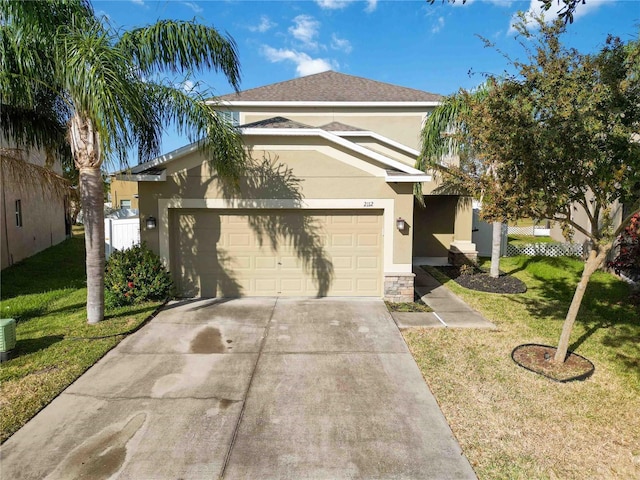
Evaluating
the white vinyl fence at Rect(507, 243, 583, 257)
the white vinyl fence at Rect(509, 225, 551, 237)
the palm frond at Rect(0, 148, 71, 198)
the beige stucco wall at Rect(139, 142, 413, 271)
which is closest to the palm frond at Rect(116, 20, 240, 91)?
the beige stucco wall at Rect(139, 142, 413, 271)

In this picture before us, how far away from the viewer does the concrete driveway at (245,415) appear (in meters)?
3.98

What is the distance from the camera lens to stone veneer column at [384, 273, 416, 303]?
385 inches

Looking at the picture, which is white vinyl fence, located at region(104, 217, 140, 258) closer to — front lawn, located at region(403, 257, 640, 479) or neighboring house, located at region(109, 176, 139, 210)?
front lawn, located at region(403, 257, 640, 479)

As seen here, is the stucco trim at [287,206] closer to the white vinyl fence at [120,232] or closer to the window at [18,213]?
the white vinyl fence at [120,232]

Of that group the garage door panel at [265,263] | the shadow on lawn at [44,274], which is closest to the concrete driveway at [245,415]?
the garage door panel at [265,263]

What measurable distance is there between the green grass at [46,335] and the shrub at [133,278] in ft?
→ 1.01

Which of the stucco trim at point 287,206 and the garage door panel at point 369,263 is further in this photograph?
the garage door panel at point 369,263

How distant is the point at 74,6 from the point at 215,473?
8.18m

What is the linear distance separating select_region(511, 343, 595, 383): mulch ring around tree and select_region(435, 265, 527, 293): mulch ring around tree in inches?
175

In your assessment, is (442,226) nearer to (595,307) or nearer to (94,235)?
(595,307)

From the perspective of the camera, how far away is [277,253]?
10148 mm

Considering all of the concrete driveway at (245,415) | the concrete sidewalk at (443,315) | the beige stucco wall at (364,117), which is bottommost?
the concrete driveway at (245,415)

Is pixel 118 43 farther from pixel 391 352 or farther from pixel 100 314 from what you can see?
pixel 391 352

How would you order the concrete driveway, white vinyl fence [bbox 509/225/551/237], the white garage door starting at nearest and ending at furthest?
the concrete driveway < the white garage door < white vinyl fence [bbox 509/225/551/237]
